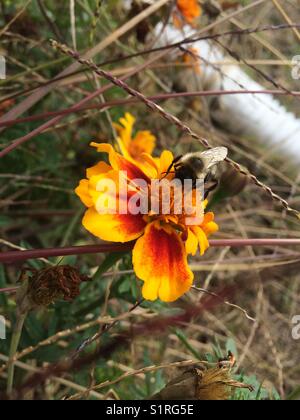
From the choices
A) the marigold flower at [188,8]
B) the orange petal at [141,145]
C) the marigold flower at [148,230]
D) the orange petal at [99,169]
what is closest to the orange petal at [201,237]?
the marigold flower at [148,230]

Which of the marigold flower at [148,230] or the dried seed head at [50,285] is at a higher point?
the marigold flower at [148,230]

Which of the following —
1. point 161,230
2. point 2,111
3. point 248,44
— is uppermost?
point 248,44

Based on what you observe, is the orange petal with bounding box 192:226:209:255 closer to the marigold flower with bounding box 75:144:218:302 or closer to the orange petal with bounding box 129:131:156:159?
the marigold flower with bounding box 75:144:218:302

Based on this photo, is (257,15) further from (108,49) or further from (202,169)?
(202,169)

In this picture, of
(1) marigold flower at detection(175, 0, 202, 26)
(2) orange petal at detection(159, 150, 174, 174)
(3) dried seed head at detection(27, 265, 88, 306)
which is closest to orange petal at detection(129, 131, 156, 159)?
(1) marigold flower at detection(175, 0, 202, 26)

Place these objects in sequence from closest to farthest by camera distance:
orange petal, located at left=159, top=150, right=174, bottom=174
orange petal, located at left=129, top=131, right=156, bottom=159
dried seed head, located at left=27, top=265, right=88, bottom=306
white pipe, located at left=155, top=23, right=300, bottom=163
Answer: dried seed head, located at left=27, top=265, right=88, bottom=306 < orange petal, located at left=159, top=150, right=174, bottom=174 < orange petal, located at left=129, top=131, right=156, bottom=159 < white pipe, located at left=155, top=23, right=300, bottom=163

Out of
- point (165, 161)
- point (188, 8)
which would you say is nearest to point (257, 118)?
point (188, 8)

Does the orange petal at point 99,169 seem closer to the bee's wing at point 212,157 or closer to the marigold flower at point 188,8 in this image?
the bee's wing at point 212,157
